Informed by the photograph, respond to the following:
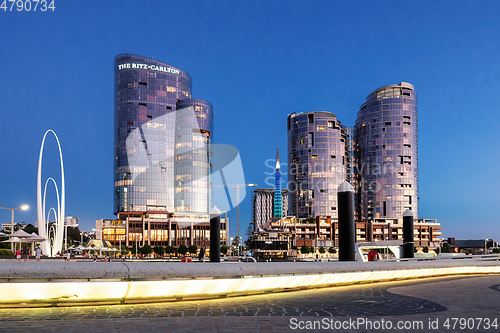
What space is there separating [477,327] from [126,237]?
174508 mm

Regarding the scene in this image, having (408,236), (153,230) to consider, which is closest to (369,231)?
(153,230)

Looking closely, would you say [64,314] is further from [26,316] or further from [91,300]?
[91,300]

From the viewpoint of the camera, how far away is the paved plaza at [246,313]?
8.45m

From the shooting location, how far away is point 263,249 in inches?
6471

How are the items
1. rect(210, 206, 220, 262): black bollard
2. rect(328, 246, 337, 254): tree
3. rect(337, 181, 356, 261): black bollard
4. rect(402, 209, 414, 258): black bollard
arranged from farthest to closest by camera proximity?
1. rect(328, 246, 337, 254): tree
2. rect(210, 206, 220, 262): black bollard
3. rect(402, 209, 414, 258): black bollard
4. rect(337, 181, 356, 261): black bollard

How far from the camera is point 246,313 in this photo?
10352 millimetres

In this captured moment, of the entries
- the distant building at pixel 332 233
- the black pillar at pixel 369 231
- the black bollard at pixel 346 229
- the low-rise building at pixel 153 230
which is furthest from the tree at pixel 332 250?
the black bollard at pixel 346 229

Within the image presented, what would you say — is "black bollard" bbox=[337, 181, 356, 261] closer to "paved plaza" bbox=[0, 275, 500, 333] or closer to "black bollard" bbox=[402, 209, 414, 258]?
"paved plaza" bbox=[0, 275, 500, 333]

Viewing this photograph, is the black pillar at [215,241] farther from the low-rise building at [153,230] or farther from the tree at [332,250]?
the low-rise building at [153,230]

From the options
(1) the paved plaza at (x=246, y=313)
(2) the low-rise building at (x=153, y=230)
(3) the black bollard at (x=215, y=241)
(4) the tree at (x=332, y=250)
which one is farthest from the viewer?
(2) the low-rise building at (x=153, y=230)

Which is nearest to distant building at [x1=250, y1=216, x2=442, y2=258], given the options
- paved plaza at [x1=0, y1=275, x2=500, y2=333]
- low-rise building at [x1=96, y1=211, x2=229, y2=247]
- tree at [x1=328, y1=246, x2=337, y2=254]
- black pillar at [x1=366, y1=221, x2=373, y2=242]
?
black pillar at [x1=366, y1=221, x2=373, y2=242]

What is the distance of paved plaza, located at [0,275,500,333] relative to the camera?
8453 mm

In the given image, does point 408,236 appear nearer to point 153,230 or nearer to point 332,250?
point 332,250

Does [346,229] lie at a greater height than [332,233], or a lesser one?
greater
